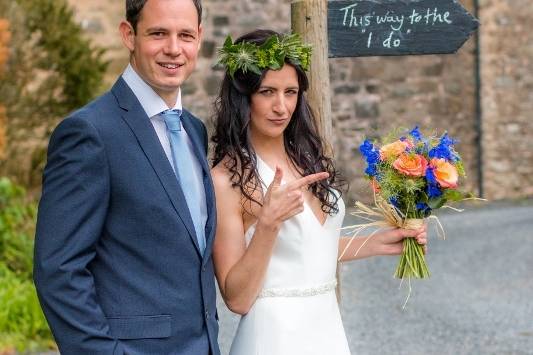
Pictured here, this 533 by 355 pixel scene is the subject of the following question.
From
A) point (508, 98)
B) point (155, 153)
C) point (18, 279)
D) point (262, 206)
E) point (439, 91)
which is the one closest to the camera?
point (155, 153)

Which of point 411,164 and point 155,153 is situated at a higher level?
point 155,153

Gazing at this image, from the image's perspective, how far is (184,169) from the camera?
3.09 meters

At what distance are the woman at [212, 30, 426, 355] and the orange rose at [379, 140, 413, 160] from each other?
214 millimetres

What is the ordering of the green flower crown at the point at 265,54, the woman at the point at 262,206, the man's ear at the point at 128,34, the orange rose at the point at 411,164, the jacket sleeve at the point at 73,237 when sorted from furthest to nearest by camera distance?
the orange rose at the point at 411,164
the green flower crown at the point at 265,54
the woman at the point at 262,206
the man's ear at the point at 128,34
the jacket sleeve at the point at 73,237

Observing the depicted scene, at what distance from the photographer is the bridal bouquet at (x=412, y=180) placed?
3656 mm

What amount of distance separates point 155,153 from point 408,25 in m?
1.52

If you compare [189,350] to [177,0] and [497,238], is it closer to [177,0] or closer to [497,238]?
[177,0]

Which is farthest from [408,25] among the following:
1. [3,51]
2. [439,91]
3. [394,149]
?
[439,91]

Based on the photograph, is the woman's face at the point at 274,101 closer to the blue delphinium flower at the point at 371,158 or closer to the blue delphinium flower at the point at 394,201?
the blue delphinium flower at the point at 371,158

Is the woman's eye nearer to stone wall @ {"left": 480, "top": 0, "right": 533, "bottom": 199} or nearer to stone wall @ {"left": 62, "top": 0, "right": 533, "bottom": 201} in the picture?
stone wall @ {"left": 62, "top": 0, "right": 533, "bottom": 201}

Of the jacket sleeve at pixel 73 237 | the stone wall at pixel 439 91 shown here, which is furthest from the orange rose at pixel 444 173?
the stone wall at pixel 439 91

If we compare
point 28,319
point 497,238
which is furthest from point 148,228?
point 497,238

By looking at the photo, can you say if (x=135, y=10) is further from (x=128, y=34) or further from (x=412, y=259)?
(x=412, y=259)

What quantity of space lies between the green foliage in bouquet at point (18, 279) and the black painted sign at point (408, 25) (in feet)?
11.2
